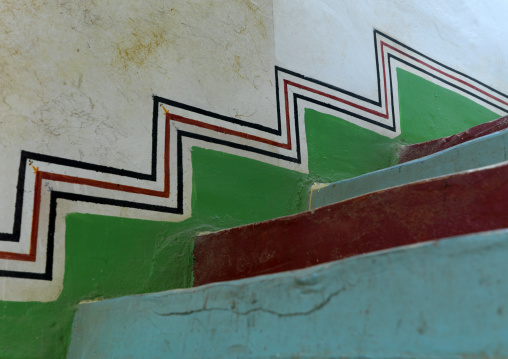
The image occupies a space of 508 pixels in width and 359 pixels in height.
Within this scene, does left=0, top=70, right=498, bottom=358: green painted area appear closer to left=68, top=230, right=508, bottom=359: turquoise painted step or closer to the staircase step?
the staircase step

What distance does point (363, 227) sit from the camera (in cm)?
85

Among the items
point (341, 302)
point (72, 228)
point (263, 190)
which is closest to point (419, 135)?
point (263, 190)

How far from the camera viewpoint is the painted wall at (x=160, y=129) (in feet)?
3.62

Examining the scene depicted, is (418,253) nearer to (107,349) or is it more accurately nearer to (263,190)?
(107,349)

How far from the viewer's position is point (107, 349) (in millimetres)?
943

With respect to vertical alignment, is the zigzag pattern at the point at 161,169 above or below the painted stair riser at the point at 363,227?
above

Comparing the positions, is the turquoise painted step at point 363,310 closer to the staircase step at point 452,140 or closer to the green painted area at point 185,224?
the green painted area at point 185,224

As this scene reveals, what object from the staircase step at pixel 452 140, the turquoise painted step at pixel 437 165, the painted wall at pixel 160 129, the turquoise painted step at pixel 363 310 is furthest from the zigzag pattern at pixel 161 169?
the turquoise painted step at pixel 363 310

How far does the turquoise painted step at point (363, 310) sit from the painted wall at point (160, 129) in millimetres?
390

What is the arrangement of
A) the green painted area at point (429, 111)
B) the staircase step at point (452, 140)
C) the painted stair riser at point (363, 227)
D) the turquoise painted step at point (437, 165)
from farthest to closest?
the green painted area at point (429, 111) < the staircase step at point (452, 140) < the turquoise painted step at point (437, 165) < the painted stair riser at point (363, 227)

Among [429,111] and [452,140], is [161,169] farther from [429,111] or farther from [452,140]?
[429,111]

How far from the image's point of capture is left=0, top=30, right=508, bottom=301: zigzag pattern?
108 centimetres

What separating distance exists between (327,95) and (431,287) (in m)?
1.23

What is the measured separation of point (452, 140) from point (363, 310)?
1.04m
